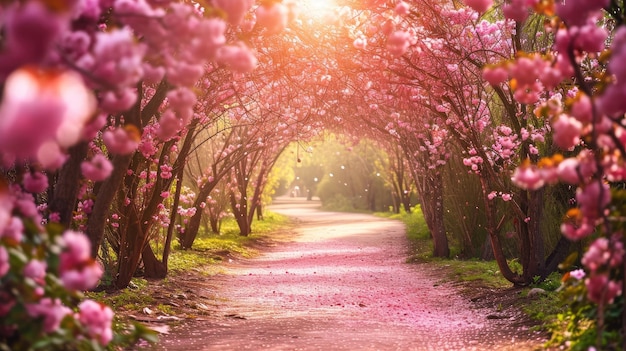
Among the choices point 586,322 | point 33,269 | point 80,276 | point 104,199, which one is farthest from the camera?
point 104,199

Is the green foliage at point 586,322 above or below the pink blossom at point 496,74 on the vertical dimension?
below

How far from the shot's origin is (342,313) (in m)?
9.20

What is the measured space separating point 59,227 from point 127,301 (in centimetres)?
633

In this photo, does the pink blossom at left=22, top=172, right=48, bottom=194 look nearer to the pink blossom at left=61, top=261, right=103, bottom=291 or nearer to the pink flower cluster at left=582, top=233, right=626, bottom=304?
the pink blossom at left=61, top=261, right=103, bottom=291

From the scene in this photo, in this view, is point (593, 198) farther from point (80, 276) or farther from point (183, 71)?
point (80, 276)

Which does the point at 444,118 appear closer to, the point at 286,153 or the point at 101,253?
the point at 101,253

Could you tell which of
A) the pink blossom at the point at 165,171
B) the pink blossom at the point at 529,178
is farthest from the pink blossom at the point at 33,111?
the pink blossom at the point at 165,171

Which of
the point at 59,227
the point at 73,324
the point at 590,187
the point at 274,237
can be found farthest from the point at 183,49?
the point at 274,237

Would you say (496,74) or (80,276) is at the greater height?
(496,74)

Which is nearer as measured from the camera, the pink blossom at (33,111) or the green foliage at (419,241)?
the pink blossom at (33,111)

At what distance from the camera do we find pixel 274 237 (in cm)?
2525

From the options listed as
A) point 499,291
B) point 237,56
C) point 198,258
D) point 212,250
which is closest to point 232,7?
point 237,56

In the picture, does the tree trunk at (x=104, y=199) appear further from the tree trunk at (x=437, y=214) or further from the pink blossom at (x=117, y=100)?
the tree trunk at (x=437, y=214)

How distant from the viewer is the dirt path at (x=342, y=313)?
6871 mm
